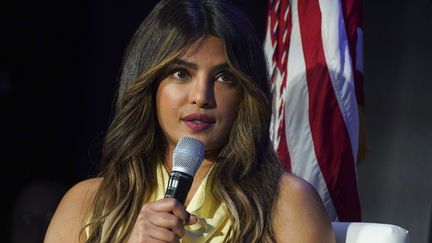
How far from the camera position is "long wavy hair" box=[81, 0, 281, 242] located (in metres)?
1.93

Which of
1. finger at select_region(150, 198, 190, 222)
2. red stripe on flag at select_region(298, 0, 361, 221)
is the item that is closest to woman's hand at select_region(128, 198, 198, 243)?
finger at select_region(150, 198, 190, 222)

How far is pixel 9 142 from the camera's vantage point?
3330 mm

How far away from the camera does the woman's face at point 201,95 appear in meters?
1.88

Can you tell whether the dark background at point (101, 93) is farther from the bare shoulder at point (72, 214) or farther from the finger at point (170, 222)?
the finger at point (170, 222)

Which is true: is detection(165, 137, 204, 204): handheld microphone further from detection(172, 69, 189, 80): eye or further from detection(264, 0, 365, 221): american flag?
detection(264, 0, 365, 221): american flag

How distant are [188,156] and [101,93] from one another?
1.93 meters

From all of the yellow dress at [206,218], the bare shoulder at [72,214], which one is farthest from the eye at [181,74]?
the bare shoulder at [72,214]

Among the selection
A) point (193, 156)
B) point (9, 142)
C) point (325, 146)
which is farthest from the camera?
point (9, 142)

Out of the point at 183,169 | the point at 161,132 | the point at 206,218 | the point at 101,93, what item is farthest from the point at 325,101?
the point at 183,169

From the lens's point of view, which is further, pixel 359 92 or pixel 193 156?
pixel 359 92

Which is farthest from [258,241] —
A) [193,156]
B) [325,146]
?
[325,146]

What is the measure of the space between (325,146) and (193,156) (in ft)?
3.77

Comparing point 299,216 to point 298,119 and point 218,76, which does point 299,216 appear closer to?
point 218,76

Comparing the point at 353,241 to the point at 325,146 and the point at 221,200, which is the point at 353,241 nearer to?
the point at 221,200
